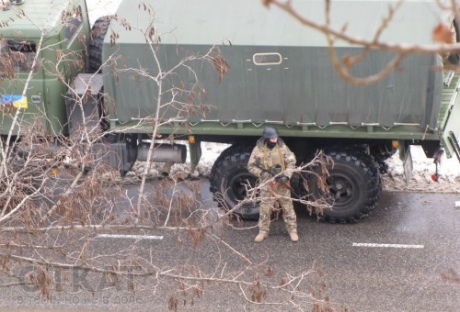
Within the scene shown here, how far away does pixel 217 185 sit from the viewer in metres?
10.6

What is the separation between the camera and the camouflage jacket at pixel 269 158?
9750mm

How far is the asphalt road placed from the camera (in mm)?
8656

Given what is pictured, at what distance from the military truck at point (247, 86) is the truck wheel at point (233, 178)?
15 mm

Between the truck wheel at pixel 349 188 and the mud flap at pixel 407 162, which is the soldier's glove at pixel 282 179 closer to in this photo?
the truck wheel at pixel 349 188

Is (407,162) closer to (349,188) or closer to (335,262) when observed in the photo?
(349,188)

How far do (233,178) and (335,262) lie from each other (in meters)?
1.83

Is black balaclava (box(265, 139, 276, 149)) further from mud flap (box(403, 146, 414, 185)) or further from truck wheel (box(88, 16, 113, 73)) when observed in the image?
truck wheel (box(88, 16, 113, 73))

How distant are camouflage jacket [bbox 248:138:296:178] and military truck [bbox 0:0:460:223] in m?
0.34

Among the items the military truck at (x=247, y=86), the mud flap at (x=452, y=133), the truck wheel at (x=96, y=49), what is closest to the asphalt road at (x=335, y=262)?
the military truck at (x=247, y=86)

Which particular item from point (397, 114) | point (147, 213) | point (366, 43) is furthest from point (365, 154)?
point (366, 43)

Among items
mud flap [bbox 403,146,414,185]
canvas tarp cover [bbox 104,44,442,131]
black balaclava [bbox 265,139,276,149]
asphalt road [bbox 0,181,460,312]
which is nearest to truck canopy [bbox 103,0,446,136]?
A: canvas tarp cover [bbox 104,44,442,131]

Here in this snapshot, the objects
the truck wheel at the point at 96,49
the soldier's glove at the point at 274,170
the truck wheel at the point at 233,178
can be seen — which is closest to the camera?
the soldier's glove at the point at 274,170

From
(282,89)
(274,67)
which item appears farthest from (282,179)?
(274,67)

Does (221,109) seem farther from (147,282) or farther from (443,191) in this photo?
(443,191)
